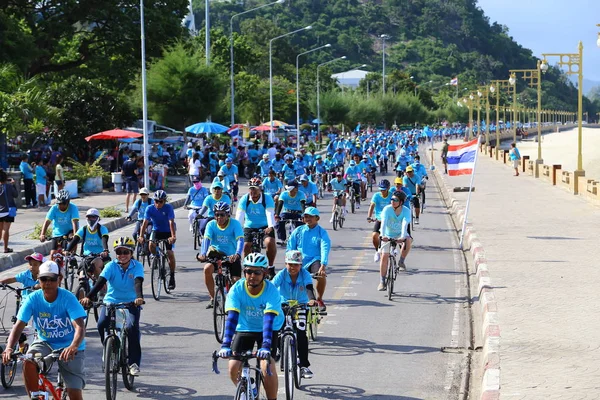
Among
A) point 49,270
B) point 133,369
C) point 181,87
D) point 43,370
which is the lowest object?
point 133,369

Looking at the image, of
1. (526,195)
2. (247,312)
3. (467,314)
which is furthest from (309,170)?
(247,312)

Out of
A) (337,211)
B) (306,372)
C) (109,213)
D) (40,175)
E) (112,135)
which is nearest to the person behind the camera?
(306,372)

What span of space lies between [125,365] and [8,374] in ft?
4.05

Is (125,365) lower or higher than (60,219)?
lower

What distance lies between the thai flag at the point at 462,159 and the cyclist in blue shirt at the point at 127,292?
48.9 ft

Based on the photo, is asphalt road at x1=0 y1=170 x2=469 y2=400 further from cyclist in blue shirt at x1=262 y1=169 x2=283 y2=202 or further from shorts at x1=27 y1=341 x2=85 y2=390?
cyclist in blue shirt at x1=262 y1=169 x2=283 y2=202

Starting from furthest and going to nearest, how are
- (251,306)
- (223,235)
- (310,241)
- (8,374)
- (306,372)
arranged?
(223,235) < (310,241) < (8,374) < (306,372) < (251,306)

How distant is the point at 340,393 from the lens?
10688mm

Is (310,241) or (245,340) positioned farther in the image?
(310,241)

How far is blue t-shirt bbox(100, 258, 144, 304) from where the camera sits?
11188 mm

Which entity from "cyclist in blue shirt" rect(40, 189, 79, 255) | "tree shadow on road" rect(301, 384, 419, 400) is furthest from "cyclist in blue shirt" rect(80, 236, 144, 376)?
"cyclist in blue shirt" rect(40, 189, 79, 255)

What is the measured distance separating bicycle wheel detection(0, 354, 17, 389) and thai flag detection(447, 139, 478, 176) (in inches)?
623

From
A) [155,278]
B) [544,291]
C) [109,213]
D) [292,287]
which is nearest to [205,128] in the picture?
[109,213]

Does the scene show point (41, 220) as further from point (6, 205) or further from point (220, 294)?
point (220, 294)
